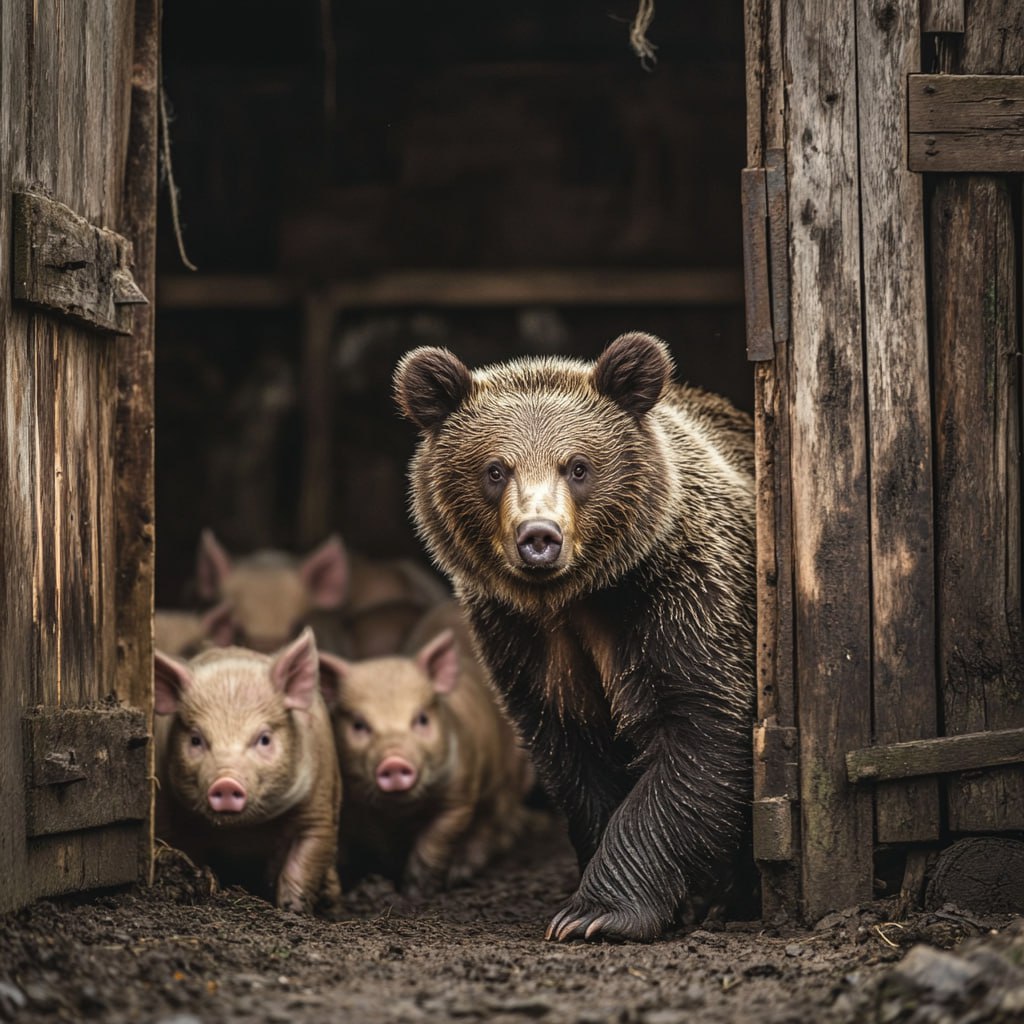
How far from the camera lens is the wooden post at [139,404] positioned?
5.51 meters

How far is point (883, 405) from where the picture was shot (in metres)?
5.16


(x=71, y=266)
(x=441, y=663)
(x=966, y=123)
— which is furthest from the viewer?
(x=441, y=663)

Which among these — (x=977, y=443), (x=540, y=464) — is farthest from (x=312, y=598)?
(x=977, y=443)

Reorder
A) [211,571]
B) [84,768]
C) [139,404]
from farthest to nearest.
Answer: [211,571]
[139,404]
[84,768]

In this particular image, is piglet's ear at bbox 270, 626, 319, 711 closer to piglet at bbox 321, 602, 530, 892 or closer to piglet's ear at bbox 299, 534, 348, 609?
piglet at bbox 321, 602, 530, 892

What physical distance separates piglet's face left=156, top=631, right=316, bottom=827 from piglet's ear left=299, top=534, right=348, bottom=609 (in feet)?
10.7

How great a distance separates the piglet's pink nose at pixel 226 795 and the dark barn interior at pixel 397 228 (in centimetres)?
551

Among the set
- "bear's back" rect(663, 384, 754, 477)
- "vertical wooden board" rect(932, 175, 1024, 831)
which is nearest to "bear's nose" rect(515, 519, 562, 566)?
"vertical wooden board" rect(932, 175, 1024, 831)

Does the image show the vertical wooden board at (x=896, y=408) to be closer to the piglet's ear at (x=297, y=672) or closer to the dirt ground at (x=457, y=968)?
the dirt ground at (x=457, y=968)

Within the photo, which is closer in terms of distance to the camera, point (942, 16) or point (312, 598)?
point (942, 16)

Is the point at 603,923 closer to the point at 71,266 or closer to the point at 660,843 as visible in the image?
the point at 660,843

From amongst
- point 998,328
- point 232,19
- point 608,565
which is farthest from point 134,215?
point 232,19

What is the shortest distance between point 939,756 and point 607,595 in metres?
1.30

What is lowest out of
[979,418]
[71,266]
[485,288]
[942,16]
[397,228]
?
[979,418]
